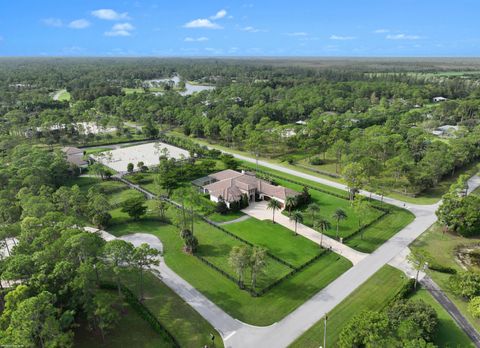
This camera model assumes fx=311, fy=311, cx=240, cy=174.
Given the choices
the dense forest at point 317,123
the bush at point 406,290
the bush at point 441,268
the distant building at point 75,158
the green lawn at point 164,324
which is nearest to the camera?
the green lawn at point 164,324

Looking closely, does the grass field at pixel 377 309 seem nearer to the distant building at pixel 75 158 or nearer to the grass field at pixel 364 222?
the grass field at pixel 364 222

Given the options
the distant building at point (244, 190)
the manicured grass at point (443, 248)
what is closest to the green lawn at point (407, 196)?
the manicured grass at point (443, 248)

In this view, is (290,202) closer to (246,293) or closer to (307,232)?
(307,232)

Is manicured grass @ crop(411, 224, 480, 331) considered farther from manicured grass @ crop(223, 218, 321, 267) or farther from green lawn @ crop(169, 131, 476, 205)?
manicured grass @ crop(223, 218, 321, 267)

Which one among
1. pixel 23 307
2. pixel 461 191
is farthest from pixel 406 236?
pixel 23 307

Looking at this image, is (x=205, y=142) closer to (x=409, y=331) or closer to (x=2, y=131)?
(x=2, y=131)

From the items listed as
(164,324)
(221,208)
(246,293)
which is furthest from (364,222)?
(164,324)

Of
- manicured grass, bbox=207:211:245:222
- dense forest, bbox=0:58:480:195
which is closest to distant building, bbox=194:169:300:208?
manicured grass, bbox=207:211:245:222
